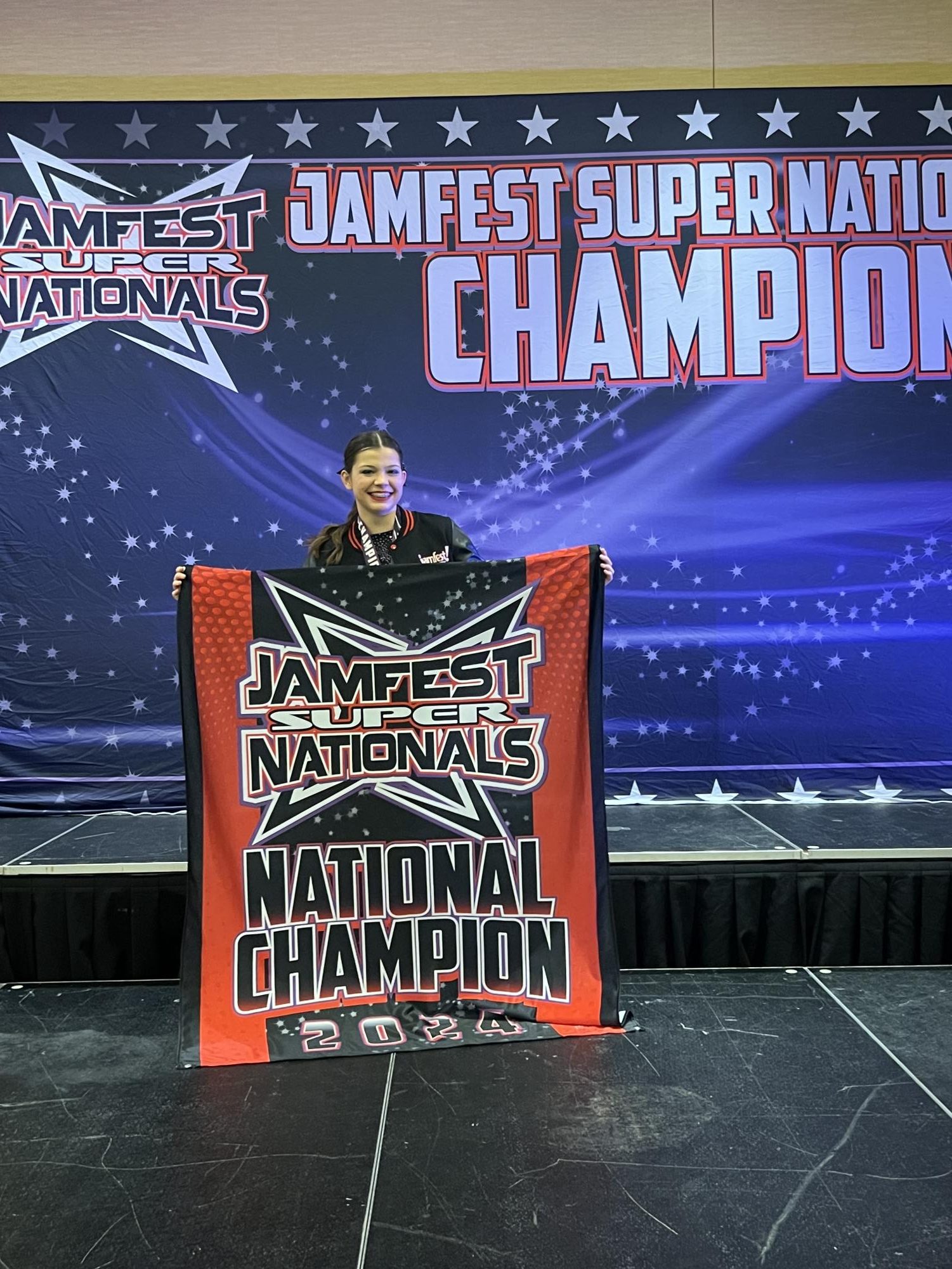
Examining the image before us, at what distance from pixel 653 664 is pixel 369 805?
5.93 ft

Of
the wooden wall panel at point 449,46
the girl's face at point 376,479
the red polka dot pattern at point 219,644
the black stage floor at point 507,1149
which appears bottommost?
the black stage floor at point 507,1149

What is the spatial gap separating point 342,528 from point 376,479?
0.19 m

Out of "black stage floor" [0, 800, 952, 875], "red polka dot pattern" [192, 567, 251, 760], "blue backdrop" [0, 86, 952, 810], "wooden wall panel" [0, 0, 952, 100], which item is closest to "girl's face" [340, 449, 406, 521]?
"red polka dot pattern" [192, 567, 251, 760]

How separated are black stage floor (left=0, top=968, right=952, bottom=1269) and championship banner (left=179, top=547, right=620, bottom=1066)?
156 millimetres

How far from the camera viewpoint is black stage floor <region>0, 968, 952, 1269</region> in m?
1.48

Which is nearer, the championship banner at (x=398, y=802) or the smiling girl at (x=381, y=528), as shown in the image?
the championship banner at (x=398, y=802)

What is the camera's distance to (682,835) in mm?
3049

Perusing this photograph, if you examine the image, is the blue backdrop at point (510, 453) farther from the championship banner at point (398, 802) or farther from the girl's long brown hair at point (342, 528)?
the championship banner at point (398, 802)

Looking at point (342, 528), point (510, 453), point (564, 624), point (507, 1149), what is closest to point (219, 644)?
point (342, 528)

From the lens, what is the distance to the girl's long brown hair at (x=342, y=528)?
2.48 meters

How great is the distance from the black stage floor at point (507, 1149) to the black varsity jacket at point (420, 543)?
1.20 metres

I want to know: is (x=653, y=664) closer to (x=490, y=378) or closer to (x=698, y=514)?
(x=698, y=514)

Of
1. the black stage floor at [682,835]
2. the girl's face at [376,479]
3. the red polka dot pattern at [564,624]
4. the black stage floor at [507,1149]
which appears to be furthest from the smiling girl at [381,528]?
the black stage floor at [507,1149]

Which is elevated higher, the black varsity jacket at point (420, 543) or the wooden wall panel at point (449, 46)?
the wooden wall panel at point (449, 46)
